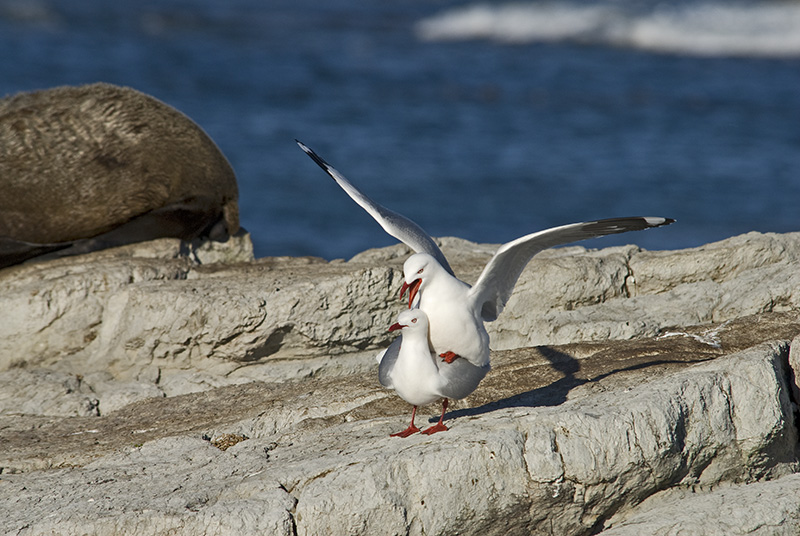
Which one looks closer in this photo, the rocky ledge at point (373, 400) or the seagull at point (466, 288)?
the rocky ledge at point (373, 400)

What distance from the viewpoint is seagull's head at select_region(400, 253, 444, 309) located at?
15.3 ft

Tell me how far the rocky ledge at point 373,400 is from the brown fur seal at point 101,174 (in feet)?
1.19

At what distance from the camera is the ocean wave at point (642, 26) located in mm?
30359

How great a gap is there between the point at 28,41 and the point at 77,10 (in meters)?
6.77

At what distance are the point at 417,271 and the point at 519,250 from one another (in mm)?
621

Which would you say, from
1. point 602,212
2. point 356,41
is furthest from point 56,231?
point 356,41

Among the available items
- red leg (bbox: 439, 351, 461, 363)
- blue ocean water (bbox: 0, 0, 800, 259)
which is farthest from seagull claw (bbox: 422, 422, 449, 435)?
blue ocean water (bbox: 0, 0, 800, 259)

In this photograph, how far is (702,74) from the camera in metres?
27.5

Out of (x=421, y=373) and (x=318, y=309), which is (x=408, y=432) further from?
(x=318, y=309)

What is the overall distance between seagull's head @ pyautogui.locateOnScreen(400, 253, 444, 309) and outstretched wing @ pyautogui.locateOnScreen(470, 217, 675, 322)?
0.88 ft

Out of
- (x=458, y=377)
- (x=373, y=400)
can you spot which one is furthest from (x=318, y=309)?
(x=458, y=377)

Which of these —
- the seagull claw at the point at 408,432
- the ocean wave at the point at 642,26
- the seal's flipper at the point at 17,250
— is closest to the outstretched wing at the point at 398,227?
the seagull claw at the point at 408,432

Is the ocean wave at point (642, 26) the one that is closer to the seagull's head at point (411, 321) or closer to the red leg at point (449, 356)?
the red leg at point (449, 356)

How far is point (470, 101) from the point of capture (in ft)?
82.0
